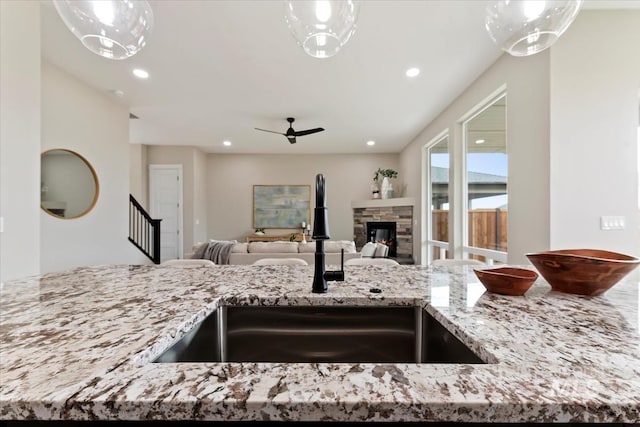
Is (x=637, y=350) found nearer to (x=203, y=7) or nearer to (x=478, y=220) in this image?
(x=203, y=7)

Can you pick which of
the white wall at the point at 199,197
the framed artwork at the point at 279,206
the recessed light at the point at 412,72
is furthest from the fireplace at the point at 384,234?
the white wall at the point at 199,197

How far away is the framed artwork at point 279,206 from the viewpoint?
7297 mm

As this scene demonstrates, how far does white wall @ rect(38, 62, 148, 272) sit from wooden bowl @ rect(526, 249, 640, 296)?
4324 millimetres

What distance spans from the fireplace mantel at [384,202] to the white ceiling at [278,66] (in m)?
1.52

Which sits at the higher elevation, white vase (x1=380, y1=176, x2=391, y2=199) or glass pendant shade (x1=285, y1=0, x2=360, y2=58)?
glass pendant shade (x1=285, y1=0, x2=360, y2=58)

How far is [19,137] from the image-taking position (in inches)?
79.8

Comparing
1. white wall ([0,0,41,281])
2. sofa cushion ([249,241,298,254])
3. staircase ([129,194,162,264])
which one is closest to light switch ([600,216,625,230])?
sofa cushion ([249,241,298,254])

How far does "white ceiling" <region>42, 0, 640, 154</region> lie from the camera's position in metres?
2.35

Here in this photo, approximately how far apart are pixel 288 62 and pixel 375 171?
4.69 metres

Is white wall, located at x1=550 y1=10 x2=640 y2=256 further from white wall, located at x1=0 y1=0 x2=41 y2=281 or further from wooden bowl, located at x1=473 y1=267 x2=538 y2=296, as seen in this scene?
white wall, located at x1=0 y1=0 x2=41 y2=281

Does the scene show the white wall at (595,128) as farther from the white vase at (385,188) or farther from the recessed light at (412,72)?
the white vase at (385,188)

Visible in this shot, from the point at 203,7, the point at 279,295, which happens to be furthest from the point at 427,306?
the point at 203,7

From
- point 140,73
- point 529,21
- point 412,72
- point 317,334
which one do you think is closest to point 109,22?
point 317,334

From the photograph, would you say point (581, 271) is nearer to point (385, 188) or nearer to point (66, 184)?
point (66, 184)
